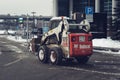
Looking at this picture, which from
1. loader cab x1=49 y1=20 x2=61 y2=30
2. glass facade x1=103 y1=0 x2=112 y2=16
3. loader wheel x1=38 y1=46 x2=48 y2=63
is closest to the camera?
loader cab x1=49 y1=20 x2=61 y2=30

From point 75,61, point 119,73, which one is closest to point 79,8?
point 75,61

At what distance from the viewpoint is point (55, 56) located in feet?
62.2

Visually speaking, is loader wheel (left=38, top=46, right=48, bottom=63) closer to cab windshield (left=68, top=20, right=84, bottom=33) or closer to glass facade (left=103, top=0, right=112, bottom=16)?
cab windshield (left=68, top=20, right=84, bottom=33)

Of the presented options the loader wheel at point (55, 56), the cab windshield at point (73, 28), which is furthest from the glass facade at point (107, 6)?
the loader wheel at point (55, 56)

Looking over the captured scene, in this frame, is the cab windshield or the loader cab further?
the loader cab

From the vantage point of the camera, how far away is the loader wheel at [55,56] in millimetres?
18516

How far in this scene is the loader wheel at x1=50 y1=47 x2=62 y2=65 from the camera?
60.7 ft

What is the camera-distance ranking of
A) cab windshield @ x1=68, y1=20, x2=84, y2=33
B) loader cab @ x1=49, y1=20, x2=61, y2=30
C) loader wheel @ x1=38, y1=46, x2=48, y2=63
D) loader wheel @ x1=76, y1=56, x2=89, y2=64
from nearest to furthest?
cab windshield @ x1=68, y1=20, x2=84, y2=33 → loader cab @ x1=49, y1=20, x2=61, y2=30 → loader wheel @ x1=38, y1=46, x2=48, y2=63 → loader wheel @ x1=76, y1=56, x2=89, y2=64

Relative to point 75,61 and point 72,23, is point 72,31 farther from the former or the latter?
point 75,61

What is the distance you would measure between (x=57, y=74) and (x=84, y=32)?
188 inches

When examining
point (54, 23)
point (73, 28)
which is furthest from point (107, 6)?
point (73, 28)

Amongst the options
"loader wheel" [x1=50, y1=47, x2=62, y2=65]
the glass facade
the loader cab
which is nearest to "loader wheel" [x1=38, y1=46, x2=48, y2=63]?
"loader wheel" [x1=50, y1=47, x2=62, y2=65]

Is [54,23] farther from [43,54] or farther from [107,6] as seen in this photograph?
[107,6]

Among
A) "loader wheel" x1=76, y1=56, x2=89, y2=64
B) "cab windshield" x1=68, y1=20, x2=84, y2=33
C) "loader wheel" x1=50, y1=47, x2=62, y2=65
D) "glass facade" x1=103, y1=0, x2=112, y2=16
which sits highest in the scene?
"glass facade" x1=103, y1=0, x2=112, y2=16
